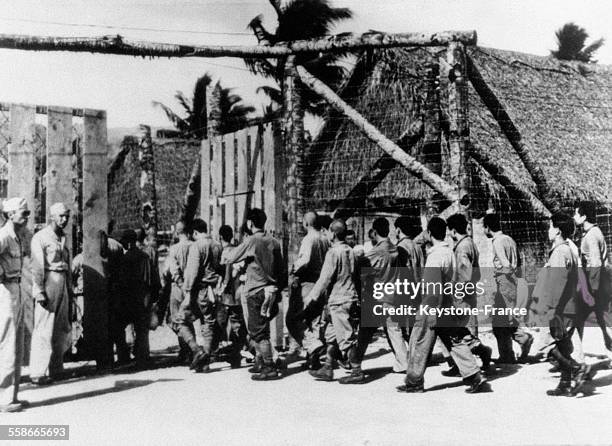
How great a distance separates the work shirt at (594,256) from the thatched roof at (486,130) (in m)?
4.26

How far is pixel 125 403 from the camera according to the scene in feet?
19.6

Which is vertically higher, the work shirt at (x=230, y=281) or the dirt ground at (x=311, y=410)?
the work shirt at (x=230, y=281)

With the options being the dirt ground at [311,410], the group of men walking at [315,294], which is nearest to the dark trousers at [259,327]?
the group of men walking at [315,294]

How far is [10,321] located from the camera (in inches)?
228

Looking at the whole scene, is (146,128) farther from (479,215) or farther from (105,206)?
(479,215)

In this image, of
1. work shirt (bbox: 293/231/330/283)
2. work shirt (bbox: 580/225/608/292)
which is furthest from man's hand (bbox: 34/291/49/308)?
work shirt (bbox: 580/225/608/292)

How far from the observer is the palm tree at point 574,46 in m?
23.5

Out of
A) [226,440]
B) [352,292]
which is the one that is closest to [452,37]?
[352,292]

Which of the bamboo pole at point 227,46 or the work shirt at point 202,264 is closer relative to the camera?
the work shirt at point 202,264

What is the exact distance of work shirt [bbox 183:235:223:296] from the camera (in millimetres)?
7637

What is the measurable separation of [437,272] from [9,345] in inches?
164

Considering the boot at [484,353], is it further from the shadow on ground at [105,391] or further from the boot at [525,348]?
the shadow on ground at [105,391]

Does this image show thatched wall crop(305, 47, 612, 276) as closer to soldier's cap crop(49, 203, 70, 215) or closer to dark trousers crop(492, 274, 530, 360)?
dark trousers crop(492, 274, 530, 360)

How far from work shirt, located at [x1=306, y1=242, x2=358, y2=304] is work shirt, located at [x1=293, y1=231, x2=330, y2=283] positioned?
1.35 ft
